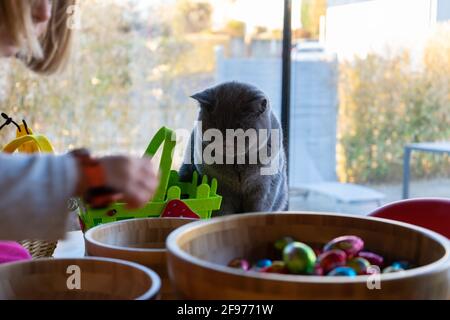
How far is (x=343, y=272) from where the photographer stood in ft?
1.94

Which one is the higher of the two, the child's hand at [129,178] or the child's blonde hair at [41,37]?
the child's blonde hair at [41,37]

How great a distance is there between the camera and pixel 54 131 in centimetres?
297

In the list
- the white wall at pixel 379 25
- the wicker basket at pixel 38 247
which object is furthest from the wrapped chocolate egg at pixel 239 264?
the white wall at pixel 379 25

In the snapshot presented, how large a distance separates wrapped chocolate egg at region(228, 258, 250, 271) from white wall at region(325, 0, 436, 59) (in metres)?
2.38

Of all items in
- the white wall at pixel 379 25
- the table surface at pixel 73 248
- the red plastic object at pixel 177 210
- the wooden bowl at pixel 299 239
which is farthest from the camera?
the white wall at pixel 379 25

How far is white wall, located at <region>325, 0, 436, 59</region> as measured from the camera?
2773 mm

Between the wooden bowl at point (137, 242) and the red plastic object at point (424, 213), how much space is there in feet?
1.63

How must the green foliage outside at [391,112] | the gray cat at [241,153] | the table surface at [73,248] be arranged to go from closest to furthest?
the table surface at [73,248]
the gray cat at [241,153]
the green foliage outside at [391,112]

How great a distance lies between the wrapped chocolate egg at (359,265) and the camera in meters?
Answer: 0.63

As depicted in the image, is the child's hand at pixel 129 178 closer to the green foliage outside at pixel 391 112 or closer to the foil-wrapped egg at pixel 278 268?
the foil-wrapped egg at pixel 278 268

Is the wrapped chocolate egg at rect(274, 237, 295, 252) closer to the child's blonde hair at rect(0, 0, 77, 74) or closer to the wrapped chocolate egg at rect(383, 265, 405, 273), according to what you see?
the wrapped chocolate egg at rect(383, 265, 405, 273)

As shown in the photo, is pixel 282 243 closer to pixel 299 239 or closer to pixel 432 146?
pixel 299 239
